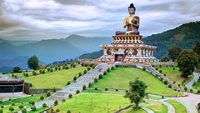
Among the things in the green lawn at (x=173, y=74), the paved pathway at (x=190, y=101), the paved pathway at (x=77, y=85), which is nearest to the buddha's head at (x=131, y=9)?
the green lawn at (x=173, y=74)

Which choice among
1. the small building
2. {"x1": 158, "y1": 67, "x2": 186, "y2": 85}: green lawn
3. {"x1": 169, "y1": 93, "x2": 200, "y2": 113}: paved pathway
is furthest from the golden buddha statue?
{"x1": 169, "y1": 93, "x2": 200, "y2": 113}: paved pathway

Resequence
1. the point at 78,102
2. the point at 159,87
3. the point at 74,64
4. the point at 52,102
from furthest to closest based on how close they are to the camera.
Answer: the point at 74,64 → the point at 159,87 → the point at 52,102 → the point at 78,102

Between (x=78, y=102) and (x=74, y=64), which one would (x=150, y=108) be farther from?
(x=74, y=64)

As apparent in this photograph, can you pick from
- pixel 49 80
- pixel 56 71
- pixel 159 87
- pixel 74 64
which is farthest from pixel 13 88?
pixel 159 87

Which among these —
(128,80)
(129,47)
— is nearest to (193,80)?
(128,80)

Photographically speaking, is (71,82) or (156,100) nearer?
(156,100)

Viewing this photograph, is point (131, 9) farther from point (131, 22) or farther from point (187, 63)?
point (187, 63)
